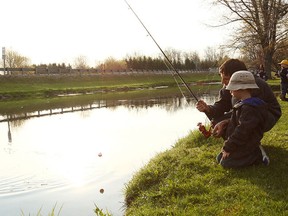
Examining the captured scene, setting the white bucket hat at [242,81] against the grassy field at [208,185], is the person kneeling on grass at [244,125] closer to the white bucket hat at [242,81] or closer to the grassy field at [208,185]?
the white bucket hat at [242,81]

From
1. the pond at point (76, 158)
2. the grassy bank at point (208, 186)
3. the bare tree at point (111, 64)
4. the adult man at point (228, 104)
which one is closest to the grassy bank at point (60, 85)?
the pond at point (76, 158)

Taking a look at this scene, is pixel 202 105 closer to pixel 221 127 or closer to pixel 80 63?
pixel 221 127

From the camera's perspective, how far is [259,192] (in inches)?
159

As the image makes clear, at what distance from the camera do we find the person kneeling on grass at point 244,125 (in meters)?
4.49

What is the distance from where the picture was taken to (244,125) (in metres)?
4.47

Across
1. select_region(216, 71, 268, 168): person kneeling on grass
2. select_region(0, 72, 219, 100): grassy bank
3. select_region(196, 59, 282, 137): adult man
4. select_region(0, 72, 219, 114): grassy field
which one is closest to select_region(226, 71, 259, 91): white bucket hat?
select_region(216, 71, 268, 168): person kneeling on grass

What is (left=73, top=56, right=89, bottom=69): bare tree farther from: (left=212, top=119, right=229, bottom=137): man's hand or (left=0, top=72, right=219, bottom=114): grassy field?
(left=212, top=119, right=229, bottom=137): man's hand

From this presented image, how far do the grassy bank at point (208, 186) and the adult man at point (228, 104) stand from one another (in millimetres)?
526

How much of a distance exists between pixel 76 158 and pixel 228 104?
4.03m

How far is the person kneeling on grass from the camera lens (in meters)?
4.49

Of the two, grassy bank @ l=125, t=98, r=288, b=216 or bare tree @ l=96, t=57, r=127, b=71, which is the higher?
bare tree @ l=96, t=57, r=127, b=71

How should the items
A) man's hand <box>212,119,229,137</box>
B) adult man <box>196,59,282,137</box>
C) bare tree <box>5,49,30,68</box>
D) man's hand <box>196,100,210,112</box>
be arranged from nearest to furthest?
adult man <box>196,59,282,137</box>, man's hand <box>212,119,229,137</box>, man's hand <box>196,100,210,112</box>, bare tree <box>5,49,30,68</box>

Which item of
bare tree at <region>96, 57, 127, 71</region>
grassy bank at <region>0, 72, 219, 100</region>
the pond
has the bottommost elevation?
the pond

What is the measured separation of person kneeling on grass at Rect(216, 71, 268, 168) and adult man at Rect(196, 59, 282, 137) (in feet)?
0.62
